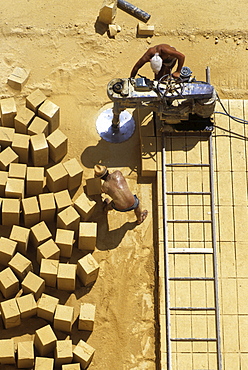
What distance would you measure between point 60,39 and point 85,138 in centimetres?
254

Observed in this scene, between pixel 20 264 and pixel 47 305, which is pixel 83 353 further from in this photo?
pixel 20 264

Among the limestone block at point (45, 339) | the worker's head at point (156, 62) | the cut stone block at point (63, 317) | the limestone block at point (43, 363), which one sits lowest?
the limestone block at point (43, 363)

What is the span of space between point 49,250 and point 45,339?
5.21 feet

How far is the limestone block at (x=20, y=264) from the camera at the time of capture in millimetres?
10664

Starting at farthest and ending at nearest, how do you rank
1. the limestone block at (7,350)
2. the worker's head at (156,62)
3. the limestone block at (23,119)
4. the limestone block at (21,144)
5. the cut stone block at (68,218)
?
1. the limestone block at (23,119)
2. the limestone block at (21,144)
3. the worker's head at (156,62)
4. the cut stone block at (68,218)
5. the limestone block at (7,350)

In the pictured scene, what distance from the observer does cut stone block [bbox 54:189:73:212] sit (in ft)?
36.7

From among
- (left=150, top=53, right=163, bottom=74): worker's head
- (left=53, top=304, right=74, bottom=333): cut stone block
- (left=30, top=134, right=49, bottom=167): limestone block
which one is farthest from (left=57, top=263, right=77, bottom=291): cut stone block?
(left=150, top=53, right=163, bottom=74): worker's head

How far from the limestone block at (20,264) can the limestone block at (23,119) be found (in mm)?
2574

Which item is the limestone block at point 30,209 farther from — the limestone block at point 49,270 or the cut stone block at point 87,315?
the cut stone block at point 87,315

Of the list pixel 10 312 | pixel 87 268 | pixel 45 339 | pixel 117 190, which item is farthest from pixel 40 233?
pixel 45 339

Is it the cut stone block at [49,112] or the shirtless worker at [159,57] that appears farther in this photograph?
the cut stone block at [49,112]

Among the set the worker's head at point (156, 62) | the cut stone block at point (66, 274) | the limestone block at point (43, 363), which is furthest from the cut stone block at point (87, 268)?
the worker's head at point (156, 62)

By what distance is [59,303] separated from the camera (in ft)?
36.1

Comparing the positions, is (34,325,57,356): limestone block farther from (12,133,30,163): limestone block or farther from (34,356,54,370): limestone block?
(12,133,30,163): limestone block
